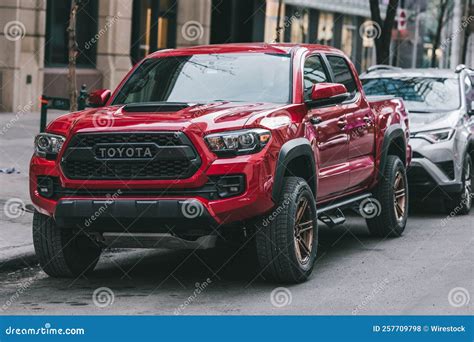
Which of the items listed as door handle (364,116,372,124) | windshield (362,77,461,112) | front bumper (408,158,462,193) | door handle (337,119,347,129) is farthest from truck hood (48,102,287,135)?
windshield (362,77,461,112)

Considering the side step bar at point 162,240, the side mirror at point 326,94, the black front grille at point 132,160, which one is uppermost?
the side mirror at point 326,94

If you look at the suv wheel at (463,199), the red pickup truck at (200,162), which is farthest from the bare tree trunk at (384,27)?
the red pickup truck at (200,162)

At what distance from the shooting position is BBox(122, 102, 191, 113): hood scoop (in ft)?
29.9

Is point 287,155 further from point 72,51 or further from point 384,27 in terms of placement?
point 384,27

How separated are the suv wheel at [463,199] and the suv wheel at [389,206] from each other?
212cm

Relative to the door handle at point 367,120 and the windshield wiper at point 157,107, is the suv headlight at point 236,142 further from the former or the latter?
the door handle at point 367,120

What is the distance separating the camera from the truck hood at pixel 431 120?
46.2 feet

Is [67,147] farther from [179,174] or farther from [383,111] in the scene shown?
[383,111]

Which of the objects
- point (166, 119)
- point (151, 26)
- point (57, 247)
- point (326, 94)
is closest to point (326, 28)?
point (151, 26)

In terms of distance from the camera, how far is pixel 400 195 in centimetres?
1234

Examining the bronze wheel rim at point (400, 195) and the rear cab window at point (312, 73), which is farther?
the bronze wheel rim at point (400, 195)

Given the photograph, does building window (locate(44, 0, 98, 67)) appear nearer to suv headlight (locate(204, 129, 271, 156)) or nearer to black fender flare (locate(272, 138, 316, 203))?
black fender flare (locate(272, 138, 316, 203))

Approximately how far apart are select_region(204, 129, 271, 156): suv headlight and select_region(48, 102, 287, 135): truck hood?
0.23 ft

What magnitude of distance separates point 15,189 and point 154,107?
17.6 feet
